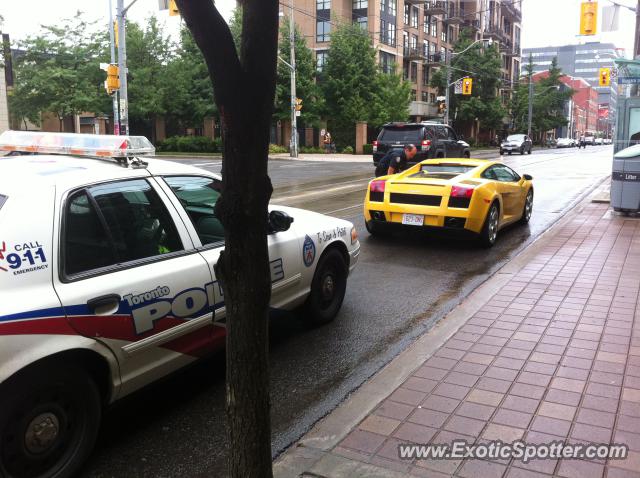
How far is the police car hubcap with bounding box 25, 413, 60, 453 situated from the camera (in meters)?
2.95

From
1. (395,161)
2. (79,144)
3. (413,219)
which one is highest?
(79,144)

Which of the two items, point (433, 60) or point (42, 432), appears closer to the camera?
point (42, 432)

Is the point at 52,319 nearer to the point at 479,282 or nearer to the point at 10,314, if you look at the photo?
the point at 10,314

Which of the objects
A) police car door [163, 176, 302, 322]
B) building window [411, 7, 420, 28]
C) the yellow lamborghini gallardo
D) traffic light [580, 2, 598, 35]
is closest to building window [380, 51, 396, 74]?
building window [411, 7, 420, 28]

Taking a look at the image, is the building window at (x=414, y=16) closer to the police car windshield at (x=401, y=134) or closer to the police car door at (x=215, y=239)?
the police car windshield at (x=401, y=134)

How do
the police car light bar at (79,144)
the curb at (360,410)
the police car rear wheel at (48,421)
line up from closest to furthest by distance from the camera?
1. the police car rear wheel at (48,421)
2. the curb at (360,410)
3. the police car light bar at (79,144)

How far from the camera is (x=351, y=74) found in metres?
46.6

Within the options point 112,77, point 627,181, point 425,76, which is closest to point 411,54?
point 425,76

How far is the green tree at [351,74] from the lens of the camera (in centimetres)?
4653

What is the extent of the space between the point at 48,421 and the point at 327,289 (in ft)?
9.87

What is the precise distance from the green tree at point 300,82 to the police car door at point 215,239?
133 feet

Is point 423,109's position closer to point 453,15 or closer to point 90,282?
point 453,15

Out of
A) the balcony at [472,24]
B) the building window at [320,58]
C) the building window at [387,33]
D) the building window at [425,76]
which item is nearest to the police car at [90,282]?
the building window at [320,58]

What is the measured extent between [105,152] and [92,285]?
1.19 m
